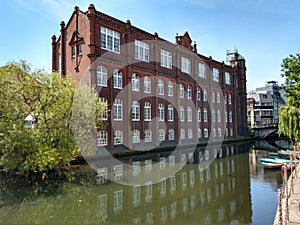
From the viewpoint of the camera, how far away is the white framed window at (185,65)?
3434 centimetres

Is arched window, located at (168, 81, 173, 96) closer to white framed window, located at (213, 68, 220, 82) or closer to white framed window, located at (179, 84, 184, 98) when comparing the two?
white framed window, located at (179, 84, 184, 98)

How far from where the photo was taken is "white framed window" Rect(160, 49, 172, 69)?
3084cm

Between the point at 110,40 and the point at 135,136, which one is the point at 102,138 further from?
the point at 110,40

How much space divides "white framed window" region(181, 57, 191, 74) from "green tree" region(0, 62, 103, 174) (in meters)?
21.6

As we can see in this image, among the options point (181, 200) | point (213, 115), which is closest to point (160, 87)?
point (213, 115)

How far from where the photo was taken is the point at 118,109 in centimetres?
2495

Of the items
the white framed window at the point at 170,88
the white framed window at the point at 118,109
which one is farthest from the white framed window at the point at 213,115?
the white framed window at the point at 118,109

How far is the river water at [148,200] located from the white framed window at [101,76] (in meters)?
10.6

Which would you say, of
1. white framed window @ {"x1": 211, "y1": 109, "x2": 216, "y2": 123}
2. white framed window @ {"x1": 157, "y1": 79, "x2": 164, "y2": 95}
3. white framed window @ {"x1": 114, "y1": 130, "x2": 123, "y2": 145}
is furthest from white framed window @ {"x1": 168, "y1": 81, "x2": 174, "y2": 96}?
white framed window @ {"x1": 211, "y1": 109, "x2": 216, "y2": 123}

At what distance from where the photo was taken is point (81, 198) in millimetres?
10836

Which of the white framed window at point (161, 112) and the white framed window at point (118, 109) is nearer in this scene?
the white framed window at point (118, 109)

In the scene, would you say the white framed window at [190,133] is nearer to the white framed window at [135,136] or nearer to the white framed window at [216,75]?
the white framed window at [135,136]

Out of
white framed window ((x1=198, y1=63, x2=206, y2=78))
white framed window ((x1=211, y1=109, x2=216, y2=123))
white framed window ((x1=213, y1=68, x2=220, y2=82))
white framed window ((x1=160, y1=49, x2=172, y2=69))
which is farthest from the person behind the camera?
white framed window ((x1=213, y1=68, x2=220, y2=82))

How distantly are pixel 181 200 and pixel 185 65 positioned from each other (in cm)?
2654
